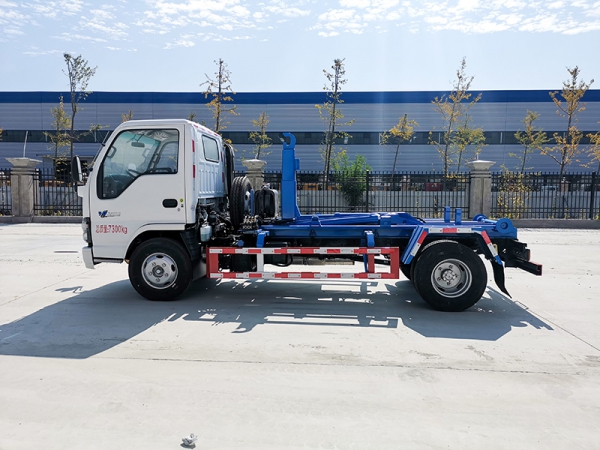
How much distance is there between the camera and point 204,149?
7.37 m

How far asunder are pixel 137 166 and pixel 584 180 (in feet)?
63.0

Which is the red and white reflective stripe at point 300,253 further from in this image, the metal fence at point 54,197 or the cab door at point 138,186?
the metal fence at point 54,197

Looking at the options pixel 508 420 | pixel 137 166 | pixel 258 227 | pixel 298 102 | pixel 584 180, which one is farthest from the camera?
pixel 298 102

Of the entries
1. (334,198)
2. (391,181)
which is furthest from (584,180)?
(334,198)

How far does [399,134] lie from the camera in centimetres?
3747

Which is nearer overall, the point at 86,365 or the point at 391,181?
the point at 86,365

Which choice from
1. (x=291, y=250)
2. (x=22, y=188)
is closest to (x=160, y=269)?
(x=291, y=250)

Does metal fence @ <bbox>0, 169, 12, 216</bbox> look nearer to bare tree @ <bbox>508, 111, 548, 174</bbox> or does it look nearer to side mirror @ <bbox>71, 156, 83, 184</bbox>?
side mirror @ <bbox>71, 156, 83, 184</bbox>

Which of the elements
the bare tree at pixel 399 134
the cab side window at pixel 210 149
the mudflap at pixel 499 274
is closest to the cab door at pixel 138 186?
the cab side window at pixel 210 149

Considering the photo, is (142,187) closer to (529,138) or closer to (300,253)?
(300,253)

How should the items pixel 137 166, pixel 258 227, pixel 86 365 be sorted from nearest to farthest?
pixel 86 365, pixel 137 166, pixel 258 227

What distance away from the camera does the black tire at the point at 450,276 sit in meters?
6.60

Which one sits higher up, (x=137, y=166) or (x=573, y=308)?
(x=137, y=166)

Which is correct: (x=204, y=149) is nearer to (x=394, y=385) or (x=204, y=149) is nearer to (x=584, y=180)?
(x=394, y=385)
